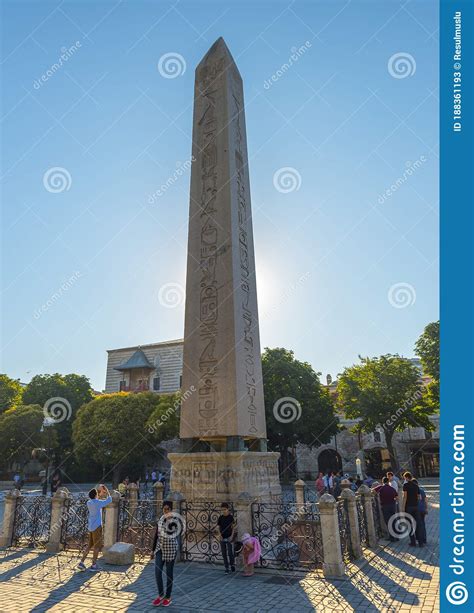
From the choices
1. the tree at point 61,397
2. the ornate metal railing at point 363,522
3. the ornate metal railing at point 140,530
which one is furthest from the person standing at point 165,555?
the tree at point 61,397

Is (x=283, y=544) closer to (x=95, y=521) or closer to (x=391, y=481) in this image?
(x=95, y=521)

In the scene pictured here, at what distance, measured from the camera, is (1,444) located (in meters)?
31.9

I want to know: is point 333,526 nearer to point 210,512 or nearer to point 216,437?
point 210,512

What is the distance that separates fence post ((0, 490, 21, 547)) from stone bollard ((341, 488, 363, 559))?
7.67 metres

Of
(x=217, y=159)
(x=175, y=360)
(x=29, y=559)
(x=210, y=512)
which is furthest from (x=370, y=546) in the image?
(x=175, y=360)

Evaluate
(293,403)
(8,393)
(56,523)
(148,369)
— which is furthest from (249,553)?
(148,369)

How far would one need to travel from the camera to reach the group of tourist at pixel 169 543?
5852 mm

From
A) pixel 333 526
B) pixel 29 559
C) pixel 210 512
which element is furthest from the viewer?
pixel 29 559

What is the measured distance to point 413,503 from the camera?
31.3 feet

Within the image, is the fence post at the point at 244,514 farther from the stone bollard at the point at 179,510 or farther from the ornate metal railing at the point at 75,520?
the ornate metal railing at the point at 75,520

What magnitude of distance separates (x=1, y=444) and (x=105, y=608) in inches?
1228

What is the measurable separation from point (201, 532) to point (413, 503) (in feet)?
15.3

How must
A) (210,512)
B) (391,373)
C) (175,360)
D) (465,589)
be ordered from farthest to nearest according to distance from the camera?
(175,360), (391,373), (210,512), (465,589)

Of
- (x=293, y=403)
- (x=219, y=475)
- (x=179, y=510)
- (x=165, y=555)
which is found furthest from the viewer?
(x=293, y=403)
